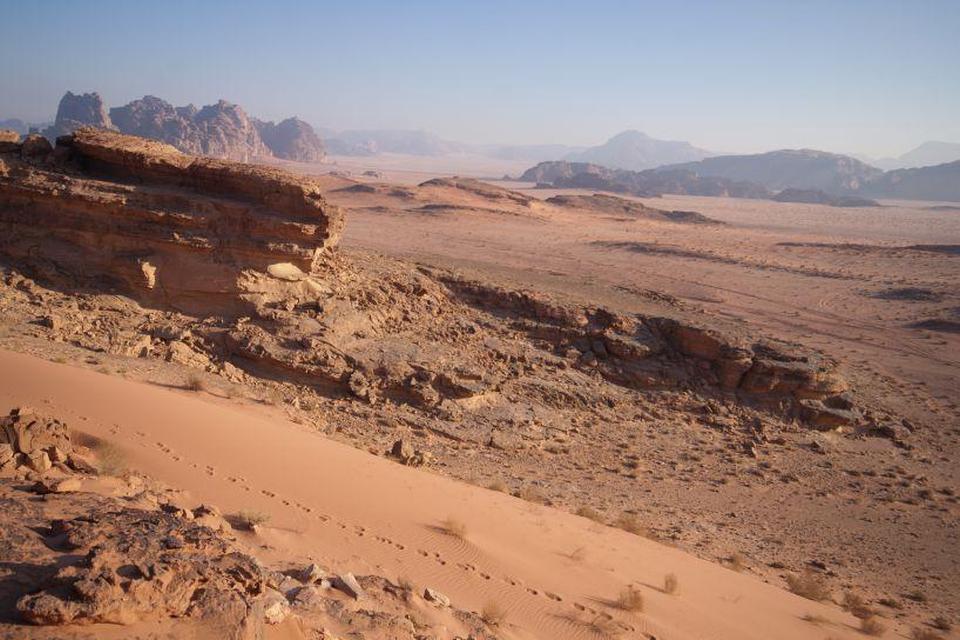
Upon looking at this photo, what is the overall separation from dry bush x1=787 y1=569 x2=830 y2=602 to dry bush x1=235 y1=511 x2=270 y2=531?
6.50 m

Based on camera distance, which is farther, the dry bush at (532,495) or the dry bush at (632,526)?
the dry bush at (532,495)

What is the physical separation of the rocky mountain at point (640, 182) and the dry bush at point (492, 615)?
303 ft

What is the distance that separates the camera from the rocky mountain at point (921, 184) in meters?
118

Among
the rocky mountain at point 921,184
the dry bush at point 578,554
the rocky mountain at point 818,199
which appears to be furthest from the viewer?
the rocky mountain at point 921,184

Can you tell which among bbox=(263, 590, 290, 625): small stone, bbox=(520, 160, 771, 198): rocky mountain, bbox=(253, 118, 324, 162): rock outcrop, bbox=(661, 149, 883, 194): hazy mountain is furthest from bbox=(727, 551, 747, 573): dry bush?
bbox=(661, 149, 883, 194): hazy mountain

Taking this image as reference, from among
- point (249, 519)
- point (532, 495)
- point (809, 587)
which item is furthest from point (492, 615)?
point (809, 587)

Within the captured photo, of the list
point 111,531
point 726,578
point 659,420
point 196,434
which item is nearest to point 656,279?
point 659,420

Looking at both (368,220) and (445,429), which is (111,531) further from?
(368,220)

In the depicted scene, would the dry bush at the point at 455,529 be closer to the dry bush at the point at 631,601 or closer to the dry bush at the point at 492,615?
the dry bush at the point at 492,615

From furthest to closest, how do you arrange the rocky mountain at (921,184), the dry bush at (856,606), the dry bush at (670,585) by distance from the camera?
the rocky mountain at (921,184) < the dry bush at (856,606) < the dry bush at (670,585)

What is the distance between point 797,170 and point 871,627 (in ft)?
506

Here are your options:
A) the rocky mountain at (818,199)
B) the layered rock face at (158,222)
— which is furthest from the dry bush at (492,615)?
the rocky mountain at (818,199)

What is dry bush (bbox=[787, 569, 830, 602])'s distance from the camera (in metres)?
7.88

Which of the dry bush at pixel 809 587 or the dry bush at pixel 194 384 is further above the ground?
the dry bush at pixel 194 384
